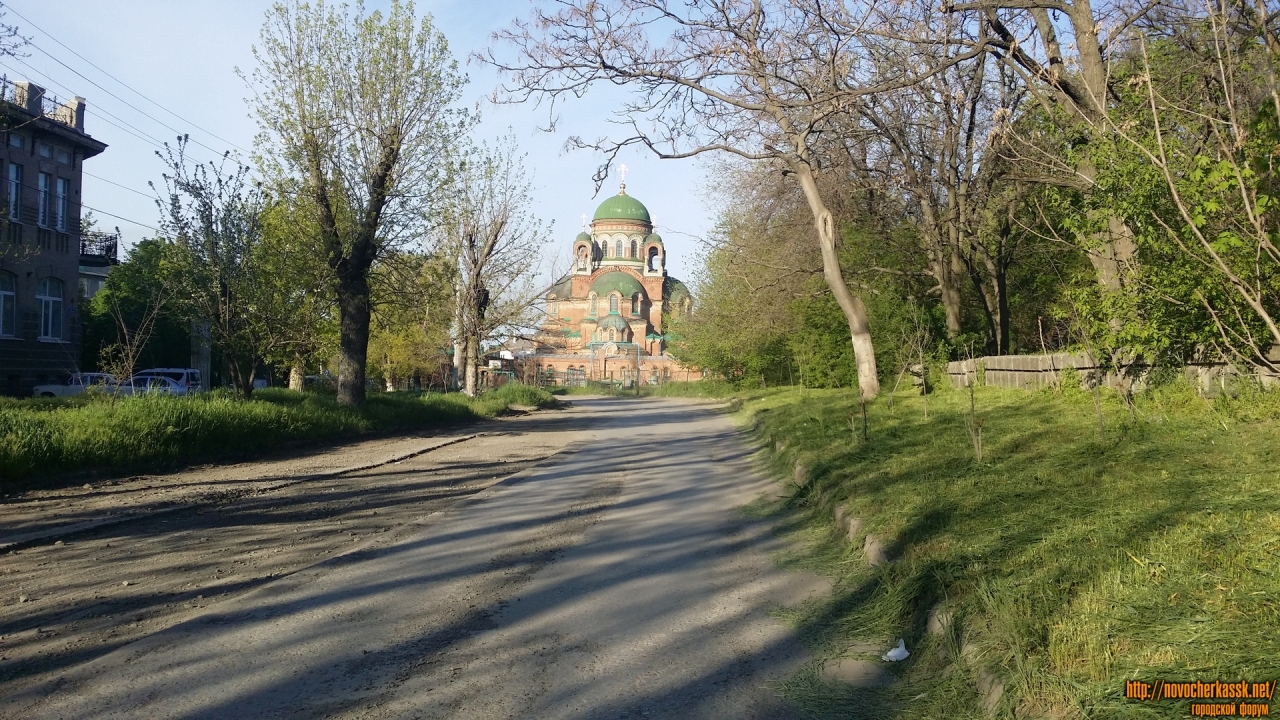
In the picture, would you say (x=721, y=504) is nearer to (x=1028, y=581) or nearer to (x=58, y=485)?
(x=1028, y=581)

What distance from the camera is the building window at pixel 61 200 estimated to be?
104 ft

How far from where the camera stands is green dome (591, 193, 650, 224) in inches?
3430

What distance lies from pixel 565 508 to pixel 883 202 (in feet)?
62.2

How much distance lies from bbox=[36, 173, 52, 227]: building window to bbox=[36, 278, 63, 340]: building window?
81.8 inches

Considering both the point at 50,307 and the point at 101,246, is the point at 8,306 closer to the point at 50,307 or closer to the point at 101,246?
the point at 50,307

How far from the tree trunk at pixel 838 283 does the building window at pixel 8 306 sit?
1045 inches

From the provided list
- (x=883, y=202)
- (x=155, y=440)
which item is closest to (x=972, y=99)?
(x=883, y=202)

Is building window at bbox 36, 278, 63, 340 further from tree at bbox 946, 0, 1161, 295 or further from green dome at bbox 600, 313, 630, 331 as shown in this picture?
green dome at bbox 600, 313, 630, 331

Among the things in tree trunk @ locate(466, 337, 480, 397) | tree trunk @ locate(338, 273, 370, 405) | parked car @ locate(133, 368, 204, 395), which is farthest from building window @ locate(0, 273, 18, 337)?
tree trunk @ locate(466, 337, 480, 397)

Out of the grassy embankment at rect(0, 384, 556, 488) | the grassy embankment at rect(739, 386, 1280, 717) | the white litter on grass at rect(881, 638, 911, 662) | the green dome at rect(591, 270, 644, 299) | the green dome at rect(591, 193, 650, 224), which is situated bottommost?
the white litter on grass at rect(881, 638, 911, 662)

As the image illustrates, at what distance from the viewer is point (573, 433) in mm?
23750

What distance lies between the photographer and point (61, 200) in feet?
104

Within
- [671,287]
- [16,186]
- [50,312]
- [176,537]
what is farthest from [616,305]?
[176,537]

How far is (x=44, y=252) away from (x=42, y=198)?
73.0 inches
